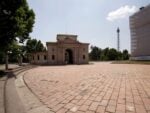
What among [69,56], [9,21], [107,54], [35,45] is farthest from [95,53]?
[9,21]

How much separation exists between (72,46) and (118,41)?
35.8 meters

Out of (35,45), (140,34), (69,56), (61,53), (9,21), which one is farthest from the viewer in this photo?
(35,45)

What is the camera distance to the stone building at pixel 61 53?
1908 inches

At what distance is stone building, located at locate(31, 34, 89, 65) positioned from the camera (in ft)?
159

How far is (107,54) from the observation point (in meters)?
81.8

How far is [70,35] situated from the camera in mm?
53812

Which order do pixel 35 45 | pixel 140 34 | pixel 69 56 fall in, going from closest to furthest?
1. pixel 69 56
2. pixel 140 34
3. pixel 35 45

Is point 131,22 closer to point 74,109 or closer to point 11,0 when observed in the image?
point 11,0

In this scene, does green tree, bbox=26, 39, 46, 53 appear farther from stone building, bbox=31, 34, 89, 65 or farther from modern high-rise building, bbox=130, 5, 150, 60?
modern high-rise building, bbox=130, 5, 150, 60

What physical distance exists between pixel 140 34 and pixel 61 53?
131ft

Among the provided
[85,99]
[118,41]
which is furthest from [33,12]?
[118,41]

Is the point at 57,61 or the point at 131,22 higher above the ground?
the point at 131,22

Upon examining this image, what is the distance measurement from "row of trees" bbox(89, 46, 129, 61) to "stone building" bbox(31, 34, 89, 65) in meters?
31.3

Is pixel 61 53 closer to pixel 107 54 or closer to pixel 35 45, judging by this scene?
pixel 35 45
